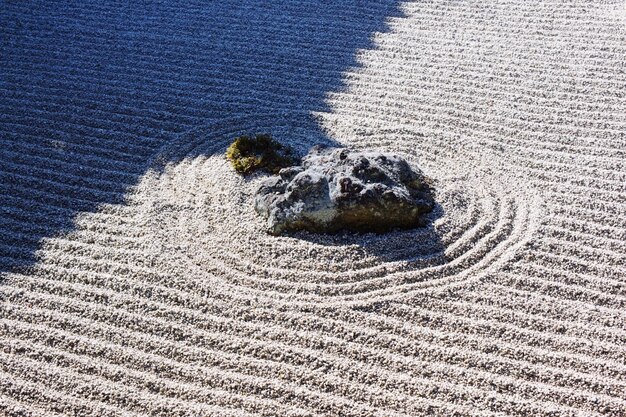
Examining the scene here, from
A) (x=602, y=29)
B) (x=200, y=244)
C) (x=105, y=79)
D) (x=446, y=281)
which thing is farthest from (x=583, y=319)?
(x=105, y=79)

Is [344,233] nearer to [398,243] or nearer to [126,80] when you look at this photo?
[398,243]

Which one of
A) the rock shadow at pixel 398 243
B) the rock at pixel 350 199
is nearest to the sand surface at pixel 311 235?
the rock shadow at pixel 398 243

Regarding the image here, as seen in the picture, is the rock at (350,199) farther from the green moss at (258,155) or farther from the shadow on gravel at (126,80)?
the shadow on gravel at (126,80)

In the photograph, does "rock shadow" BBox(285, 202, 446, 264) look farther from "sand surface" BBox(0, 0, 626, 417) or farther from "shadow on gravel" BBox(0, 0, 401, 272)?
"shadow on gravel" BBox(0, 0, 401, 272)

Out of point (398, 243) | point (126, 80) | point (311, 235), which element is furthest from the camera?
point (126, 80)

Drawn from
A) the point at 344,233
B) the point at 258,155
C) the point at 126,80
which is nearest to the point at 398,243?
the point at 344,233

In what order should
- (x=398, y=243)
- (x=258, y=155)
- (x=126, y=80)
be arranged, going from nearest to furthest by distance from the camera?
1. (x=398, y=243)
2. (x=258, y=155)
3. (x=126, y=80)

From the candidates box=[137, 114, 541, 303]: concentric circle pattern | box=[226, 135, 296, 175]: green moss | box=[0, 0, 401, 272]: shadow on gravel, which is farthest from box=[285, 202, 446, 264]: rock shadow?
box=[0, 0, 401, 272]: shadow on gravel
